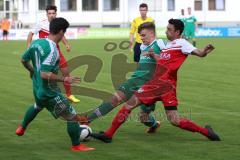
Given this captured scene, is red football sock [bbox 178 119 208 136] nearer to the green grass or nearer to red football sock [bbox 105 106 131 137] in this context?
the green grass

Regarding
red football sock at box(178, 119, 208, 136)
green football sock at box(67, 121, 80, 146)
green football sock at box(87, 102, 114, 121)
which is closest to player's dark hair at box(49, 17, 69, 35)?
green football sock at box(67, 121, 80, 146)

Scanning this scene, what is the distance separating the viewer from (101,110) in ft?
36.4

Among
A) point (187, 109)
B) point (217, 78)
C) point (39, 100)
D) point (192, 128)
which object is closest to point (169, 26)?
point (192, 128)

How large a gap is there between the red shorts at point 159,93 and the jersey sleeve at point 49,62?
1.61m

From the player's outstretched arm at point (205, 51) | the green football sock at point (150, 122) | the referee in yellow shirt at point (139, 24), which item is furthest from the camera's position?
the referee in yellow shirt at point (139, 24)

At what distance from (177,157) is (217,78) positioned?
11.8 meters

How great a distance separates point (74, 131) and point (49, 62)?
40.8 inches

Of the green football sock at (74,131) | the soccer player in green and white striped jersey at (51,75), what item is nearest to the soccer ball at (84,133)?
the soccer player in green and white striped jersey at (51,75)

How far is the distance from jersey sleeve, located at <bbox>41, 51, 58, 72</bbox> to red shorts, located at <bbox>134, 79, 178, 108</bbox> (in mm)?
1614

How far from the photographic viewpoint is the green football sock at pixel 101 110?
1096cm

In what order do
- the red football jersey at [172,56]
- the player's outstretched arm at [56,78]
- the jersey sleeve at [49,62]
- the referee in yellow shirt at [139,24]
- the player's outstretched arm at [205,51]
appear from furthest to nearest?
the referee in yellow shirt at [139,24], the red football jersey at [172,56], the player's outstretched arm at [205,51], the jersey sleeve at [49,62], the player's outstretched arm at [56,78]

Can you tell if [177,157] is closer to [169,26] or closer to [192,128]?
[192,128]

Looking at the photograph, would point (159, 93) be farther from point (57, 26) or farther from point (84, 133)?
point (57, 26)

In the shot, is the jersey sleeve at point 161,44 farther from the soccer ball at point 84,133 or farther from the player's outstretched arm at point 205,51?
the soccer ball at point 84,133
